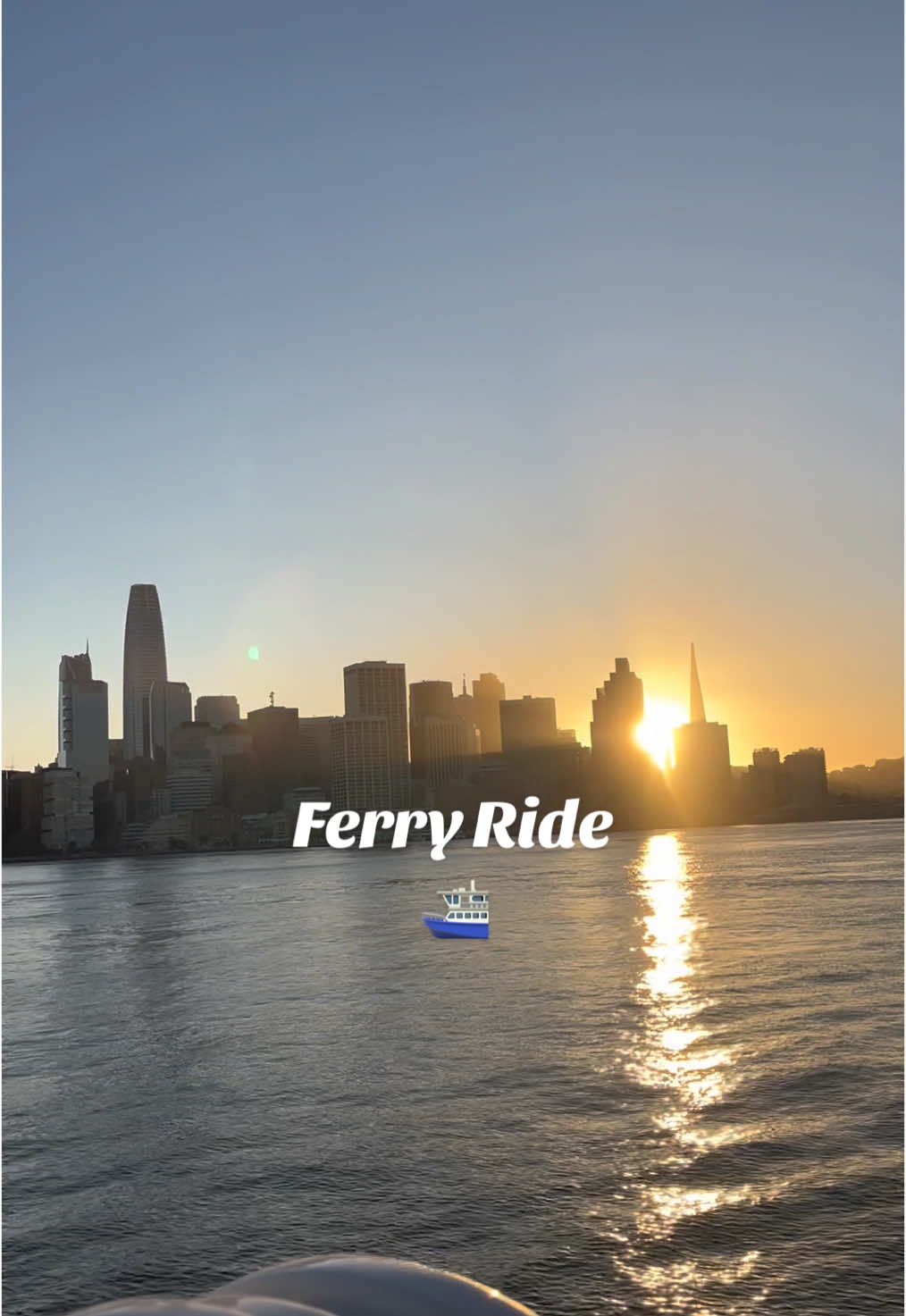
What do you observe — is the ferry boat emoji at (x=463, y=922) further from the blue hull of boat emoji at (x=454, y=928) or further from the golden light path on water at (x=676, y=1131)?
the golden light path on water at (x=676, y=1131)

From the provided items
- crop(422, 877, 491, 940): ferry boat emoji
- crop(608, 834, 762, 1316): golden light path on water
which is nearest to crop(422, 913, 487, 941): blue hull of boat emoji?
crop(422, 877, 491, 940): ferry boat emoji

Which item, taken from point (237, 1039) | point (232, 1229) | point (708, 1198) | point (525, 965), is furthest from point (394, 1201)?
point (525, 965)

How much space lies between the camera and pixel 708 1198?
515 inches

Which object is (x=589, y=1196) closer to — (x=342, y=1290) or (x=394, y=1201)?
(x=394, y=1201)

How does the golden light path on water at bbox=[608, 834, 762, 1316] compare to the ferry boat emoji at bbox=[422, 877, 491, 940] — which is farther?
the ferry boat emoji at bbox=[422, 877, 491, 940]

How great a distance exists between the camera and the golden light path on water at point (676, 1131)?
35.2 ft

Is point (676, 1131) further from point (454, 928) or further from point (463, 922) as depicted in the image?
point (454, 928)

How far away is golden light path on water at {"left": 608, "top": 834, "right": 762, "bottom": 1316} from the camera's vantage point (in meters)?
10.7

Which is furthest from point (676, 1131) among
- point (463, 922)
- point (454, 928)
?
point (454, 928)

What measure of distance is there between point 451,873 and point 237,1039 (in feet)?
298

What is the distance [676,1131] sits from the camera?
16.2 m

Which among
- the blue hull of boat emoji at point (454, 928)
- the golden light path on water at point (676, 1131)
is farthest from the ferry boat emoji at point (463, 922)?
the golden light path on water at point (676, 1131)

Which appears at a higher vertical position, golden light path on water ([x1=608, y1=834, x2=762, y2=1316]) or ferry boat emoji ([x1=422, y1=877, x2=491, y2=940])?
golden light path on water ([x1=608, y1=834, x2=762, y2=1316])

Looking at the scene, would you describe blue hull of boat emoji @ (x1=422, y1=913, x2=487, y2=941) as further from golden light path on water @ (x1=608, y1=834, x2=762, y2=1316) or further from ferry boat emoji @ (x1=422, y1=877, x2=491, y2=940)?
golden light path on water @ (x1=608, y1=834, x2=762, y2=1316)
